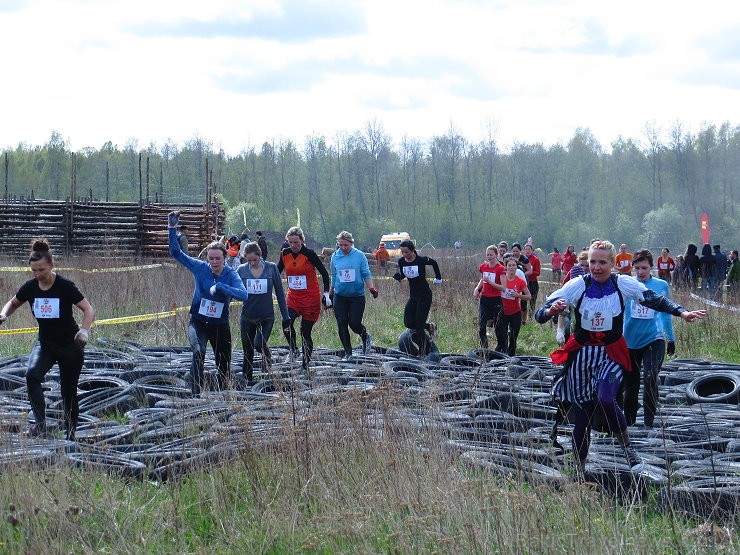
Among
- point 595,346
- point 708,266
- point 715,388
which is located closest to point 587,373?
point 595,346

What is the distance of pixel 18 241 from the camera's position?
39531 mm

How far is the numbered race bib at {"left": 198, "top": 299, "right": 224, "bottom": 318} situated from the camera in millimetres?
10852

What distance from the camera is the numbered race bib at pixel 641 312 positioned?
32.5 ft

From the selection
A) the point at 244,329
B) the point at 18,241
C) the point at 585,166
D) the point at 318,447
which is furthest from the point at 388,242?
the point at 585,166

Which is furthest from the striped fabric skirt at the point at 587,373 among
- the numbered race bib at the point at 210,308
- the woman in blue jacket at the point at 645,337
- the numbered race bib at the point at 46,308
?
the numbered race bib at the point at 210,308

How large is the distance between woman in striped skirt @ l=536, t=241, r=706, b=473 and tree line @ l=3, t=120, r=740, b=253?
74.2m

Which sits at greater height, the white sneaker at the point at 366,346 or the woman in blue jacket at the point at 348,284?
the woman in blue jacket at the point at 348,284

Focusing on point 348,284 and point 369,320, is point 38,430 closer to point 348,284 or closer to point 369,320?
point 348,284

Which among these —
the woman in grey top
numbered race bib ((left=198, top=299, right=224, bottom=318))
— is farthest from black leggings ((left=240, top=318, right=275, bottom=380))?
numbered race bib ((left=198, top=299, right=224, bottom=318))

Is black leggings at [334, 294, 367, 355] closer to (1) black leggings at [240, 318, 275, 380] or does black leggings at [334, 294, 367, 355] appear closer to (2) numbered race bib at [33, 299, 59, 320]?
(1) black leggings at [240, 318, 275, 380]

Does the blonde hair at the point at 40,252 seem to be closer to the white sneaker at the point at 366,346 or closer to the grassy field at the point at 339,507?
the grassy field at the point at 339,507

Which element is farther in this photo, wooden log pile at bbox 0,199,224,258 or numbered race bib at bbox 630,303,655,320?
wooden log pile at bbox 0,199,224,258

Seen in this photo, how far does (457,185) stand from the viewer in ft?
346

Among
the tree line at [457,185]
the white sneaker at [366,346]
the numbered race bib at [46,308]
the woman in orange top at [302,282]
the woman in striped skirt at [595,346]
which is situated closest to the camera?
the woman in striped skirt at [595,346]
